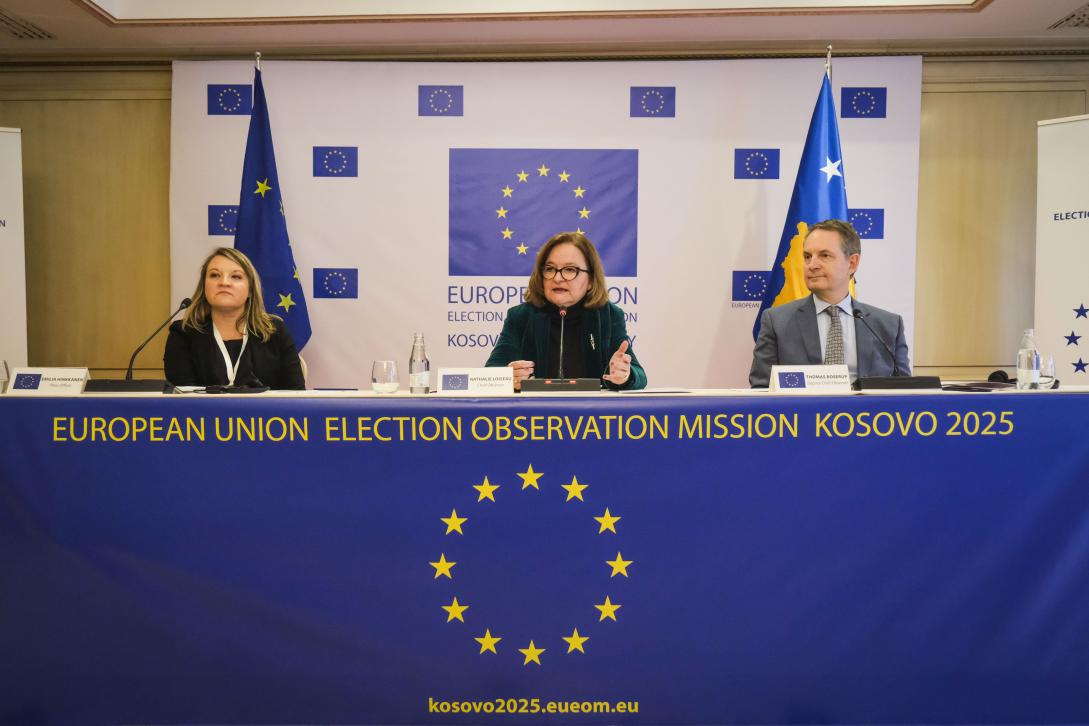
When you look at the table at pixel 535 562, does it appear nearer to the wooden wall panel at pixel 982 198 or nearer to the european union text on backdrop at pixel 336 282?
the european union text on backdrop at pixel 336 282

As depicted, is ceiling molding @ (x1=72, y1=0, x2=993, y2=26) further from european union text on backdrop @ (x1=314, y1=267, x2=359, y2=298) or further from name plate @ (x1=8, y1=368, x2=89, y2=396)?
name plate @ (x1=8, y1=368, x2=89, y2=396)

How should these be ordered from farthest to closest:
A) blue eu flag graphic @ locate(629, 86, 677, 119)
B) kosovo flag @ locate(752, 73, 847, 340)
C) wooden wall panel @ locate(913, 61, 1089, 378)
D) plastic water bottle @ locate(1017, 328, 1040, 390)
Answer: wooden wall panel @ locate(913, 61, 1089, 378) < blue eu flag graphic @ locate(629, 86, 677, 119) < kosovo flag @ locate(752, 73, 847, 340) < plastic water bottle @ locate(1017, 328, 1040, 390)

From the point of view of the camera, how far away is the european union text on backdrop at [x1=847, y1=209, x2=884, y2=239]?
3.72 metres

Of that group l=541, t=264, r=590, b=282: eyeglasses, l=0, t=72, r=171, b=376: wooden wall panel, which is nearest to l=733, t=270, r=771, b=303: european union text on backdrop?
l=541, t=264, r=590, b=282: eyeglasses

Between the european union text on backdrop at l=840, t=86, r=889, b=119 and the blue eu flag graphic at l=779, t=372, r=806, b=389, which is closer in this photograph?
the blue eu flag graphic at l=779, t=372, r=806, b=389

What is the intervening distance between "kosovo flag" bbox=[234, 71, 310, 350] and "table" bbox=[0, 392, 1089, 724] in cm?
192

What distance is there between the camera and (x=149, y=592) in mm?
1740

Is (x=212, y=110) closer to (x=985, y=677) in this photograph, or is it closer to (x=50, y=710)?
(x=50, y=710)

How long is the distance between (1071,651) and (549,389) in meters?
1.48

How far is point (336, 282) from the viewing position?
3764 mm

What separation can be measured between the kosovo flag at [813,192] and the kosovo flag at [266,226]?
2.48 m

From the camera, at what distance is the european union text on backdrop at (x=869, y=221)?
12.2 feet

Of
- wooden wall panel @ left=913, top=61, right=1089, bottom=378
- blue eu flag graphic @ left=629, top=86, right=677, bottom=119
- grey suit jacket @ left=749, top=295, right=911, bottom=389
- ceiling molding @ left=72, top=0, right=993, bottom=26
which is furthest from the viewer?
wooden wall panel @ left=913, top=61, right=1089, bottom=378

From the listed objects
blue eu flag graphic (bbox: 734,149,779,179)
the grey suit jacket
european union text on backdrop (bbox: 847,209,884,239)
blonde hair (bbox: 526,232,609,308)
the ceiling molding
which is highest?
the ceiling molding
